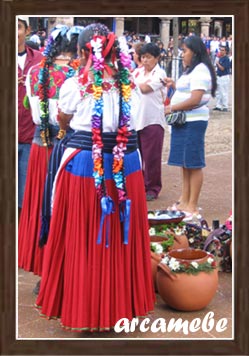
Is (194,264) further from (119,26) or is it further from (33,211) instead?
(119,26)

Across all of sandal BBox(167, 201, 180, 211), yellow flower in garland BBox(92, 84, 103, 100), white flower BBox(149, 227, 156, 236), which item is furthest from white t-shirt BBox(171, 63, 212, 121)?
yellow flower in garland BBox(92, 84, 103, 100)

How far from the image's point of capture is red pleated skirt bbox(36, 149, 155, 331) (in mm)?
4562

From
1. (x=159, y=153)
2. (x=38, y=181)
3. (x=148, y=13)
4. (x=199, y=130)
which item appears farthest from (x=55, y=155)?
(x=159, y=153)

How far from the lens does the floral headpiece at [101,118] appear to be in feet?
14.4

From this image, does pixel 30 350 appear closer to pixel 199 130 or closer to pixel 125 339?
→ pixel 125 339

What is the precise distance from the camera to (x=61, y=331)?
4777 mm

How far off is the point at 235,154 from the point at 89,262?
1.12 metres

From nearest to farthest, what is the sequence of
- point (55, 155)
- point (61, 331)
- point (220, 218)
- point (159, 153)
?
point (61, 331) < point (55, 155) < point (220, 218) < point (159, 153)

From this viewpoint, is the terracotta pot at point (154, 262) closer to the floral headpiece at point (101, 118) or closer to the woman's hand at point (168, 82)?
the floral headpiece at point (101, 118)

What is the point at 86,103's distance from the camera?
4.44 meters

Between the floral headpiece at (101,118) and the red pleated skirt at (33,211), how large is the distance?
0.97 m

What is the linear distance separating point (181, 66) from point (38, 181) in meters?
2.03

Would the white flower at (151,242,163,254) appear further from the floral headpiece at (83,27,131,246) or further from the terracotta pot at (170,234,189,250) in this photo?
the floral headpiece at (83,27,131,246)

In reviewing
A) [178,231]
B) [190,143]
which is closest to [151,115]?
[190,143]
